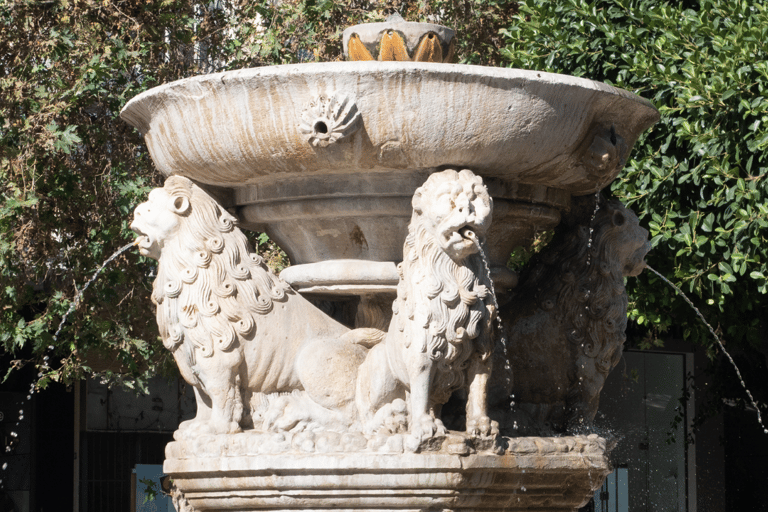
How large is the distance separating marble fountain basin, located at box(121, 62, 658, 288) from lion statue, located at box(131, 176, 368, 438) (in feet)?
0.50

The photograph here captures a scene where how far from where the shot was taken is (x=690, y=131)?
17.3 ft

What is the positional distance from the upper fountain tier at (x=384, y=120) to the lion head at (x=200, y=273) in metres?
0.13

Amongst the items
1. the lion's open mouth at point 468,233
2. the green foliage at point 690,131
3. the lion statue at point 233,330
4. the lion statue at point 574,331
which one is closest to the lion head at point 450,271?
the lion's open mouth at point 468,233

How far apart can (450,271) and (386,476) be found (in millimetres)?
626

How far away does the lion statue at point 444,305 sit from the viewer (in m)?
3.15

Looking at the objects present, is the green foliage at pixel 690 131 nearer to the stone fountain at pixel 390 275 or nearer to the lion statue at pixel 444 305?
the stone fountain at pixel 390 275

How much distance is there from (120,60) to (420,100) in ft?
11.7

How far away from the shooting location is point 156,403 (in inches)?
381

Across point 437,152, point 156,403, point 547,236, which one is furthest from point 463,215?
point 156,403

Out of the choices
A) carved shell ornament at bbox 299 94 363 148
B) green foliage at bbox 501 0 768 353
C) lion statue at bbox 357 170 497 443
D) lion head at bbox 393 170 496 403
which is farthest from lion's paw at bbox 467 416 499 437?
green foliage at bbox 501 0 768 353

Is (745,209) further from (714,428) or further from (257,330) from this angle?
(714,428)

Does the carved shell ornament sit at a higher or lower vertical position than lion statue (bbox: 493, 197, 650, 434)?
higher

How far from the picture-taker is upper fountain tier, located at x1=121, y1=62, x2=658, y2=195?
Result: 3072 millimetres

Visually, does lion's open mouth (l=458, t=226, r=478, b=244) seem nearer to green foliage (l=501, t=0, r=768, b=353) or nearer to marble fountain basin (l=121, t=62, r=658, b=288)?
marble fountain basin (l=121, t=62, r=658, b=288)
